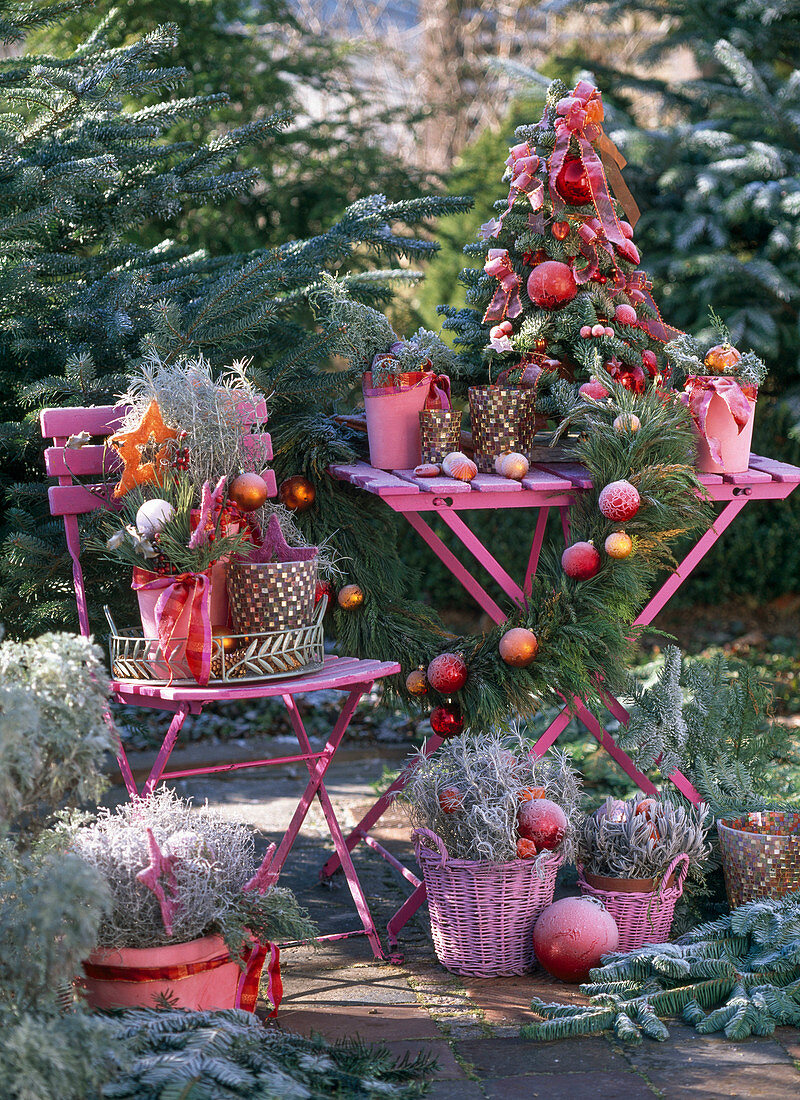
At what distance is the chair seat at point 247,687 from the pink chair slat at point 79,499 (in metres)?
0.54

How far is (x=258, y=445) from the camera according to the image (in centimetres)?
296

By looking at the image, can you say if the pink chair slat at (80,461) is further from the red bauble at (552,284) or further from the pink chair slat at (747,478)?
the pink chair slat at (747,478)

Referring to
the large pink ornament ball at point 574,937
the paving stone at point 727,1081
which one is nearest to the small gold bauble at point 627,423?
the large pink ornament ball at point 574,937

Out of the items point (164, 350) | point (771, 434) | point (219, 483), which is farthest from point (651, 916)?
point (771, 434)

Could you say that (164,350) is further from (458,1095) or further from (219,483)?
(458,1095)

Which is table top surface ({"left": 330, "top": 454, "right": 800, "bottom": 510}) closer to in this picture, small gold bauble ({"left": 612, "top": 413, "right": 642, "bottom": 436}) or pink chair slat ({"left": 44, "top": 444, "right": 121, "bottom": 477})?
small gold bauble ({"left": 612, "top": 413, "right": 642, "bottom": 436})

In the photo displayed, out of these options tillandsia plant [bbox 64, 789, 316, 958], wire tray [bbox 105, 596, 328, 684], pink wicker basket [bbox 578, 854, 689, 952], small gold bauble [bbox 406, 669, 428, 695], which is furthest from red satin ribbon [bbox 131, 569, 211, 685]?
pink wicker basket [bbox 578, 854, 689, 952]

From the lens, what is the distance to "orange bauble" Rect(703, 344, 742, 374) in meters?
3.34

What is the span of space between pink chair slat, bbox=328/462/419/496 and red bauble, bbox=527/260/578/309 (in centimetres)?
71

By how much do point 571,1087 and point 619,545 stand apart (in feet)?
4.56

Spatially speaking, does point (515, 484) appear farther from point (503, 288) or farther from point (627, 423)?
point (503, 288)

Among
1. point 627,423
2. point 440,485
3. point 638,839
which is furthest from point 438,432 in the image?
point 638,839

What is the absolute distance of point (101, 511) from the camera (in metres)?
3.15

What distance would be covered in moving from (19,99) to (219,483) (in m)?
1.79
